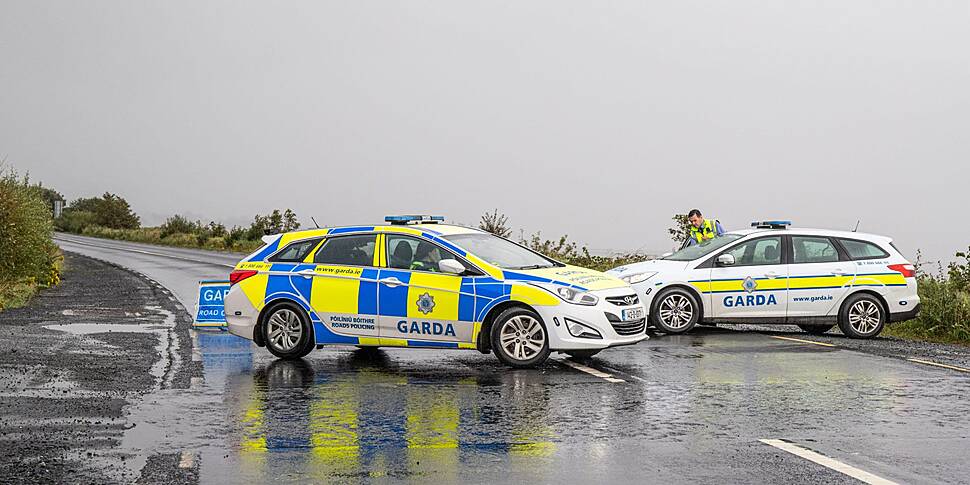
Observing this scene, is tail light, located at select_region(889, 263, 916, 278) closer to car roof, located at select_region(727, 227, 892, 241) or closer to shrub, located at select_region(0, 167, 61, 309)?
car roof, located at select_region(727, 227, 892, 241)

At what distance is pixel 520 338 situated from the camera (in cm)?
1238

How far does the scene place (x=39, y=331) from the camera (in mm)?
15914

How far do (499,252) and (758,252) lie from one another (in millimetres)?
5266

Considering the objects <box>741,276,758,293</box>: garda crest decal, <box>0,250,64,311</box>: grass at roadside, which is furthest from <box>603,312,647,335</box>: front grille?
<box>0,250,64,311</box>: grass at roadside

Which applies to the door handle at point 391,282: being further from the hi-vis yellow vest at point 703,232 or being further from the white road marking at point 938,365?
the hi-vis yellow vest at point 703,232

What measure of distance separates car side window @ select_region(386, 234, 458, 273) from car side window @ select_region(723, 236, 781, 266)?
575cm

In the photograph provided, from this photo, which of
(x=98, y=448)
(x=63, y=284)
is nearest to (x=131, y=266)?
(x=63, y=284)

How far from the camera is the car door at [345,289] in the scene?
42.5 ft

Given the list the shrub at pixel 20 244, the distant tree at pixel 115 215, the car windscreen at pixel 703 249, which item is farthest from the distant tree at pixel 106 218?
the car windscreen at pixel 703 249

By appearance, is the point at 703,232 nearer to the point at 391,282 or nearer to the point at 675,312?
the point at 675,312

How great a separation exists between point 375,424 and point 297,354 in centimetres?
454

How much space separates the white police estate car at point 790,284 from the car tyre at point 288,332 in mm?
5578

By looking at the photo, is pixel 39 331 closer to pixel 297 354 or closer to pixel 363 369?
pixel 297 354

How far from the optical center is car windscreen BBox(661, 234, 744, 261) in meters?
17.1
